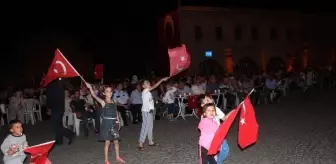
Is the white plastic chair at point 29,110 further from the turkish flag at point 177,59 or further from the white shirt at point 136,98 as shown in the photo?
the turkish flag at point 177,59

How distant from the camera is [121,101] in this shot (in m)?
15.0

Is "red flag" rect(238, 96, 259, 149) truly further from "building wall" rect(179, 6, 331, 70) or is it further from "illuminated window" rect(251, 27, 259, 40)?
"illuminated window" rect(251, 27, 259, 40)

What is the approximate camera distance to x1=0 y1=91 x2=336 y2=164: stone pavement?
854 centimetres

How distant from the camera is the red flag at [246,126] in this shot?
6.98 m

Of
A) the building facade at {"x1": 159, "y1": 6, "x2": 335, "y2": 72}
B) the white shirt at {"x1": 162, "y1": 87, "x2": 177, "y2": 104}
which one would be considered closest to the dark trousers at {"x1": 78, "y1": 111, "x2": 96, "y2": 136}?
the white shirt at {"x1": 162, "y1": 87, "x2": 177, "y2": 104}

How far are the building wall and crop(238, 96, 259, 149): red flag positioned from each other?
3325 cm

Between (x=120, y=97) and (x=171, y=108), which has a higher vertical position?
(x=120, y=97)

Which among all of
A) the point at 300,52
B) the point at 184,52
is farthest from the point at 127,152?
the point at 300,52

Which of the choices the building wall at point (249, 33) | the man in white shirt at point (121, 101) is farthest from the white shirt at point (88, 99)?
the building wall at point (249, 33)

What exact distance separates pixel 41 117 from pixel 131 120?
436 centimetres

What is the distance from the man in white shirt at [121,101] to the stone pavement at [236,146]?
0.49m

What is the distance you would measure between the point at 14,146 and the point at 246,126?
12.1 ft

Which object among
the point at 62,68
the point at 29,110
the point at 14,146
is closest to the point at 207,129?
the point at 14,146

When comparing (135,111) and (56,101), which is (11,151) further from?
(135,111)
